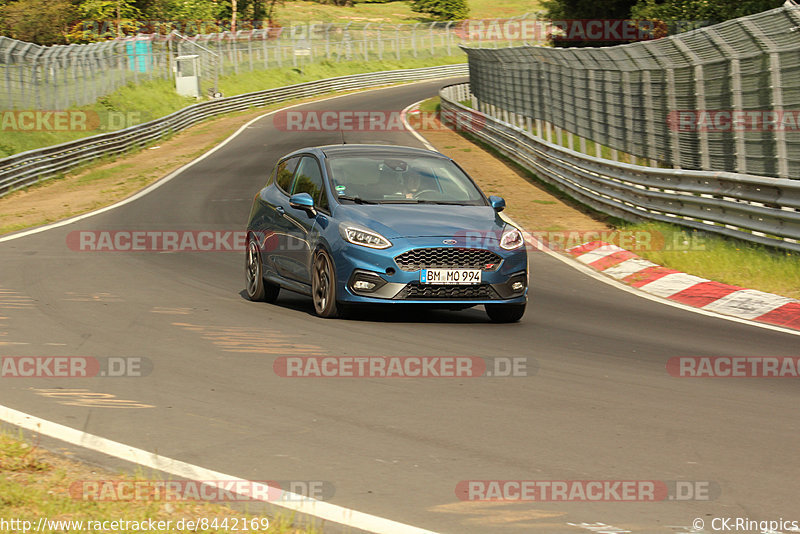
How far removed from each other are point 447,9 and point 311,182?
10974cm

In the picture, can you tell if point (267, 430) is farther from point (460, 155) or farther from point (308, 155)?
point (460, 155)

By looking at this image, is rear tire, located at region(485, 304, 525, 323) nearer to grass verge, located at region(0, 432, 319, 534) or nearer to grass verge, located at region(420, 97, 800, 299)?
grass verge, located at region(420, 97, 800, 299)

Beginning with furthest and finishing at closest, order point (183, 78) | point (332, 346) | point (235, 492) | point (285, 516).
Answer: point (183, 78) < point (332, 346) < point (235, 492) < point (285, 516)

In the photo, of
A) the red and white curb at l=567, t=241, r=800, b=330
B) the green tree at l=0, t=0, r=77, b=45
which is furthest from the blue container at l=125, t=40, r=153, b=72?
the red and white curb at l=567, t=241, r=800, b=330

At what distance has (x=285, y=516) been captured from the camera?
14.9 feet

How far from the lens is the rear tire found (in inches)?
408

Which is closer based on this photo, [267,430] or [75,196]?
[267,430]

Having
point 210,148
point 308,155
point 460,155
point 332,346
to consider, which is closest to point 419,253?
point 332,346

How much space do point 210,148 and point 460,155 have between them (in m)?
10.6

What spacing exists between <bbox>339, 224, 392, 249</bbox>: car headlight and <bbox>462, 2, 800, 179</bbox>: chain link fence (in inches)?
248

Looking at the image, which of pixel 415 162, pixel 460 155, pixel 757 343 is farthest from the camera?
pixel 460 155

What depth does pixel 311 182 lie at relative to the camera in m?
11.3

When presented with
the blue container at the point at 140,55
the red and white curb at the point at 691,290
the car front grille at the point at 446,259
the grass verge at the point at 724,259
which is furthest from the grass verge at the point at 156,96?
the car front grille at the point at 446,259

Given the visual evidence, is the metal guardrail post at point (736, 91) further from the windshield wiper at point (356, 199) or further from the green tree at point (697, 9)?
the green tree at point (697, 9)
